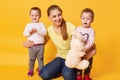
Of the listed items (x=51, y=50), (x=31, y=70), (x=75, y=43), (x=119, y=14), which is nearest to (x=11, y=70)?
(x=31, y=70)

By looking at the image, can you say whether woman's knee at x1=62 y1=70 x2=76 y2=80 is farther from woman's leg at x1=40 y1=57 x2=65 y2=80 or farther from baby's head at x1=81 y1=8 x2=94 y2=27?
baby's head at x1=81 y1=8 x2=94 y2=27

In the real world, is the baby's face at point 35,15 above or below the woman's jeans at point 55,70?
above

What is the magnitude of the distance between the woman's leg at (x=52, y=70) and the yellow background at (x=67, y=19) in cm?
22

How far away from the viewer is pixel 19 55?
2627 millimetres

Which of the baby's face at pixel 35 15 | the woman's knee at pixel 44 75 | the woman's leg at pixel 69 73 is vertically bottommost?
the woman's knee at pixel 44 75

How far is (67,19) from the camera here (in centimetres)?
261

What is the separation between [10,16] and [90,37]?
2.80 feet

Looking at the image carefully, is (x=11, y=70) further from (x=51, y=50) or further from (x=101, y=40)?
(x=101, y=40)

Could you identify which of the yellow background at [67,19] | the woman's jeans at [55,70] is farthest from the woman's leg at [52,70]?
the yellow background at [67,19]

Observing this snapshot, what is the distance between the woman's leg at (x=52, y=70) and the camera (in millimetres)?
2203

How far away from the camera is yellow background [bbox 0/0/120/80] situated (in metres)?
2.47

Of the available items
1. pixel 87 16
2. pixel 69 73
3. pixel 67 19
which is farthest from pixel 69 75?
pixel 67 19

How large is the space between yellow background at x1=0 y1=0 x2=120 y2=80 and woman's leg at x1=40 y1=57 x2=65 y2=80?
0.22 m

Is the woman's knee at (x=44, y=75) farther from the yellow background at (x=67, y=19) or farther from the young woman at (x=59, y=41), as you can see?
the yellow background at (x=67, y=19)
